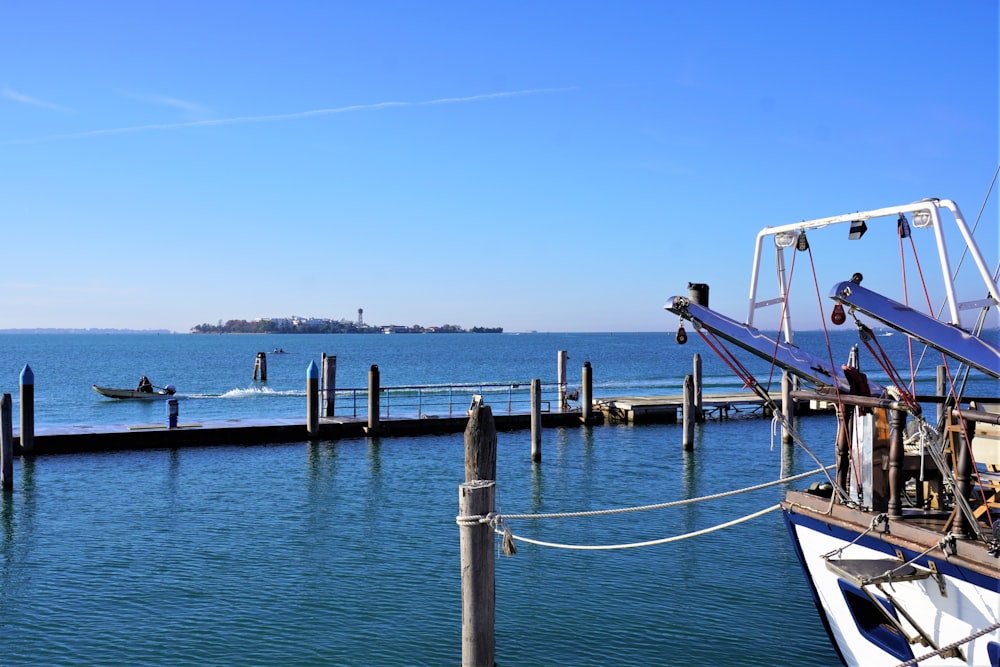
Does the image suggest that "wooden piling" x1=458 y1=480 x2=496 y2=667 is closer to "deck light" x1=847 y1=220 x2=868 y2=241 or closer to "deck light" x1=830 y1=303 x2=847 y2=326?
"deck light" x1=830 y1=303 x2=847 y2=326

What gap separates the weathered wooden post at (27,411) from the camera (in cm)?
2603

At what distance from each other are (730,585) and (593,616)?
277cm

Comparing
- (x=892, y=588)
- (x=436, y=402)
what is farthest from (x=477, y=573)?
(x=436, y=402)

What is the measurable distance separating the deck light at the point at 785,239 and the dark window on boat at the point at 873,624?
4356 mm

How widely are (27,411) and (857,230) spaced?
24.0m

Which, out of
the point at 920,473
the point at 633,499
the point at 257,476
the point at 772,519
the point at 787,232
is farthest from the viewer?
the point at 257,476

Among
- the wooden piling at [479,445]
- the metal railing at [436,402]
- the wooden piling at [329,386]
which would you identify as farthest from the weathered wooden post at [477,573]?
the metal railing at [436,402]

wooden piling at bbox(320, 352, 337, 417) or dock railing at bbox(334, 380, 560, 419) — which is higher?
wooden piling at bbox(320, 352, 337, 417)

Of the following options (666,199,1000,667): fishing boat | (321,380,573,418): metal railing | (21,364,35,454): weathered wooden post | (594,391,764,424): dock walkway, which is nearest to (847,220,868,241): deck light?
(666,199,1000,667): fishing boat

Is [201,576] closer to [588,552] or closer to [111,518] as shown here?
[111,518]

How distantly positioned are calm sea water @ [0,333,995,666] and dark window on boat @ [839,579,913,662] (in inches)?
73.4

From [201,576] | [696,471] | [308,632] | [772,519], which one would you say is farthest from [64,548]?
[696,471]

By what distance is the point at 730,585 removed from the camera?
14.9 metres

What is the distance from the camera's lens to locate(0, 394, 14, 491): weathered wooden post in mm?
22234
